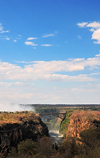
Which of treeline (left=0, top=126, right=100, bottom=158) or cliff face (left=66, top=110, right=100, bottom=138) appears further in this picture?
cliff face (left=66, top=110, right=100, bottom=138)

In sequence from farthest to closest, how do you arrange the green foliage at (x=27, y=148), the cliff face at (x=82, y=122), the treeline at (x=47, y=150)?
1. the cliff face at (x=82, y=122)
2. the green foliage at (x=27, y=148)
3. the treeline at (x=47, y=150)

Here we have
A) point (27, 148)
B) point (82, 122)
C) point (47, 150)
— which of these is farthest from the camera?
point (82, 122)

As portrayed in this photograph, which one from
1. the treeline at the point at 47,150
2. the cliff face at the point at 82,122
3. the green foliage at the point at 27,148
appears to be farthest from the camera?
the cliff face at the point at 82,122

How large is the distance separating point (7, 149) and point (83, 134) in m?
22.1

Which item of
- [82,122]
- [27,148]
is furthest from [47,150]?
[82,122]

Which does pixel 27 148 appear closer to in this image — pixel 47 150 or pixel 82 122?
pixel 47 150

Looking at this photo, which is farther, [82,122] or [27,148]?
[82,122]

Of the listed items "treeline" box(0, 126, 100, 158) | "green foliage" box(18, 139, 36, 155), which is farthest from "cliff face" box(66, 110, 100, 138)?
"green foliage" box(18, 139, 36, 155)

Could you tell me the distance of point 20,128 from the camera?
57312 mm

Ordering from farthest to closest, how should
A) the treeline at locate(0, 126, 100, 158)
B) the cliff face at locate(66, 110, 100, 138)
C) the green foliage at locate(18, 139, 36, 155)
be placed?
the cliff face at locate(66, 110, 100, 138), the green foliage at locate(18, 139, 36, 155), the treeline at locate(0, 126, 100, 158)

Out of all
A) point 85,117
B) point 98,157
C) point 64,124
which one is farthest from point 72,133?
point 98,157

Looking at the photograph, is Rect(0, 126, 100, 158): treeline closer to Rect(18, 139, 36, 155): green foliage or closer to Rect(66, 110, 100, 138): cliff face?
Rect(18, 139, 36, 155): green foliage

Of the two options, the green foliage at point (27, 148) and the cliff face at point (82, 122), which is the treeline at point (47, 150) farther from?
the cliff face at point (82, 122)

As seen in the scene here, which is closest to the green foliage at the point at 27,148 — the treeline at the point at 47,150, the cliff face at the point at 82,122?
the treeline at the point at 47,150
